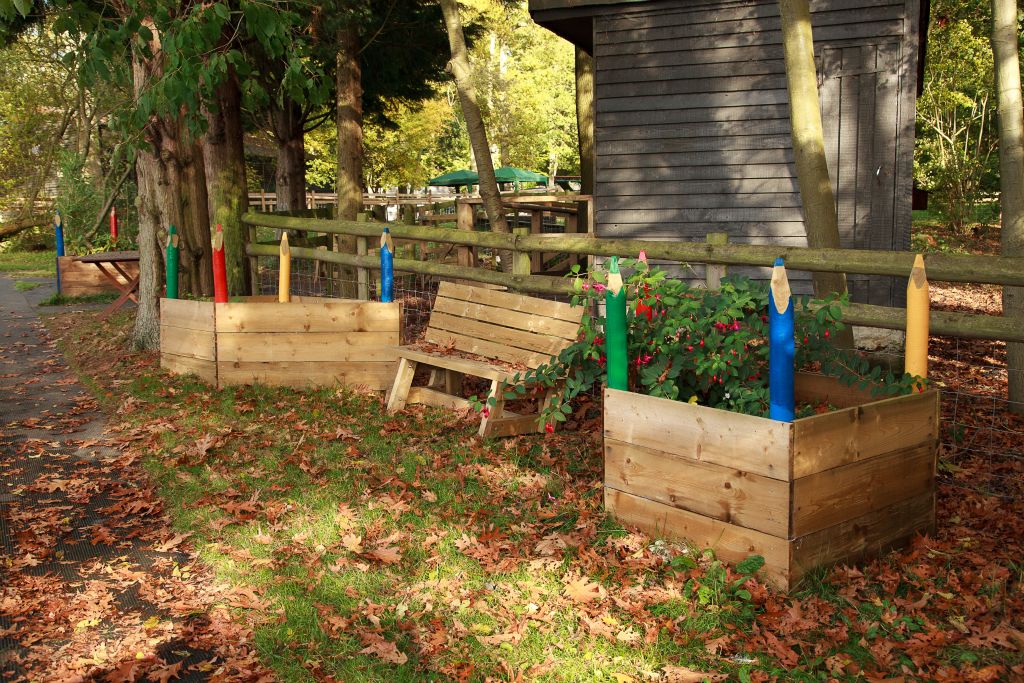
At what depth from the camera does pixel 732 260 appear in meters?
7.24

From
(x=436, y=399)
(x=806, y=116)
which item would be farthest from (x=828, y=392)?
(x=436, y=399)

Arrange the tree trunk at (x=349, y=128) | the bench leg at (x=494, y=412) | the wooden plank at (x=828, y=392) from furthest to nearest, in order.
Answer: the tree trunk at (x=349, y=128), the bench leg at (x=494, y=412), the wooden plank at (x=828, y=392)

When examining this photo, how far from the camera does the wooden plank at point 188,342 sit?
338 inches

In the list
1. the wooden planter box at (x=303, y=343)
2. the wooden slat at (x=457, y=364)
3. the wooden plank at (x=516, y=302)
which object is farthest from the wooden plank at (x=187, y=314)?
the wooden plank at (x=516, y=302)

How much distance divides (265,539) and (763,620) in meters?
2.54

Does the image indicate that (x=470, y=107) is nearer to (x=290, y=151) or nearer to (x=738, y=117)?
(x=738, y=117)

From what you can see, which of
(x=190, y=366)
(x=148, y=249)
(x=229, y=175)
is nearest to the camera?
(x=190, y=366)

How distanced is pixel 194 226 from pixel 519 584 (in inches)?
301

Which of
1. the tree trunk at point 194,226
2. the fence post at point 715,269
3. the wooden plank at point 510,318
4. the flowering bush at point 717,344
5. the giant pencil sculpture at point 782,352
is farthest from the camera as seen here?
the tree trunk at point 194,226

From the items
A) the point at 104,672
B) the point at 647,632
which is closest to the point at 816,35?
the point at 647,632

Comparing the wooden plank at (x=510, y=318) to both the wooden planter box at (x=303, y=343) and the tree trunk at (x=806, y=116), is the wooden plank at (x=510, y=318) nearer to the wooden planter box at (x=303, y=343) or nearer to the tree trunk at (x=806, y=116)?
the wooden planter box at (x=303, y=343)

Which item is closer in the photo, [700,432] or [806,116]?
[700,432]

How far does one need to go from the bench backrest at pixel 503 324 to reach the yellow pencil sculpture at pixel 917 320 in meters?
2.45

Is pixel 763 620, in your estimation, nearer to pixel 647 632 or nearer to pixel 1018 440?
pixel 647 632
